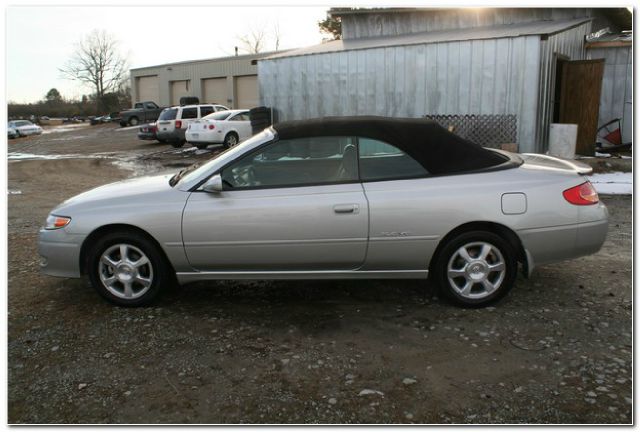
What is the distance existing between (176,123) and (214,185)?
18.5 metres

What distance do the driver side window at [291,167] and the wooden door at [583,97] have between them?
11.6 m

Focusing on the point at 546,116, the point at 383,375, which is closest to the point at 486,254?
the point at 383,375

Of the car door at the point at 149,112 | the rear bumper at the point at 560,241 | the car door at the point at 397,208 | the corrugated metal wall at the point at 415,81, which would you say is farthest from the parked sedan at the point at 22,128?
the rear bumper at the point at 560,241

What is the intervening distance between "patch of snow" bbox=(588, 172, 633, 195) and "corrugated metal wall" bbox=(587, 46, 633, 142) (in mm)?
5060

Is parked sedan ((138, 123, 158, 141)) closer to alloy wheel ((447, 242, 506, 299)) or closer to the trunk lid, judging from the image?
the trunk lid

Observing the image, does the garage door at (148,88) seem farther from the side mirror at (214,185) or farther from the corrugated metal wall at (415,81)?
the side mirror at (214,185)

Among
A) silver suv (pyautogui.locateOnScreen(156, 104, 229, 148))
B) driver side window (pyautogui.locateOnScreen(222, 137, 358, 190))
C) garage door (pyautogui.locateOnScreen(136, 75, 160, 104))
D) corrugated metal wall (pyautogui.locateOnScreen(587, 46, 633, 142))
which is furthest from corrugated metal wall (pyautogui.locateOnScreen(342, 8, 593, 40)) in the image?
garage door (pyautogui.locateOnScreen(136, 75, 160, 104))

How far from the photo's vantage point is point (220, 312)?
4.29m

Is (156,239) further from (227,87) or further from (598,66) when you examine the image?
(227,87)

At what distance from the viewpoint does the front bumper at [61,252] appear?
14.1 feet

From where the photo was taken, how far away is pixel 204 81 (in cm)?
4091

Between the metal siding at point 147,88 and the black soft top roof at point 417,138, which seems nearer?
the black soft top roof at point 417,138

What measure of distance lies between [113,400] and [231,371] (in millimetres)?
673

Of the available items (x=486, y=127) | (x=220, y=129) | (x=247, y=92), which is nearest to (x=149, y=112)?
(x=247, y=92)
